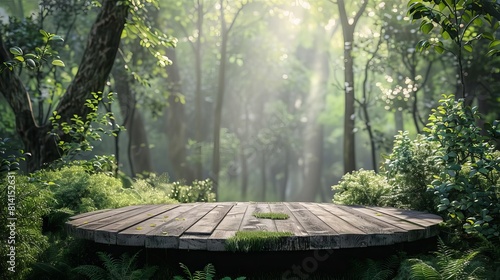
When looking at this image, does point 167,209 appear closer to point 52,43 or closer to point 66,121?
point 66,121

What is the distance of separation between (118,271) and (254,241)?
1444 millimetres

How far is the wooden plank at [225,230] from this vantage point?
15.7ft

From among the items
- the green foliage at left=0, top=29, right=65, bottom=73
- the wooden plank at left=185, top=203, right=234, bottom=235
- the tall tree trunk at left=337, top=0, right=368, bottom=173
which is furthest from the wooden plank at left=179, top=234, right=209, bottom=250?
the tall tree trunk at left=337, top=0, right=368, bottom=173

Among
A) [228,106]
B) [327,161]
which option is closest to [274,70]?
[228,106]

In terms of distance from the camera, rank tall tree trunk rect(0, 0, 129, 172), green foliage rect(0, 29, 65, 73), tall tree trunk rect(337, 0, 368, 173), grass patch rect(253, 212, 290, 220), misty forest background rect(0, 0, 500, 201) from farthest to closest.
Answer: misty forest background rect(0, 0, 500, 201)
tall tree trunk rect(337, 0, 368, 173)
tall tree trunk rect(0, 0, 129, 172)
grass patch rect(253, 212, 290, 220)
green foliage rect(0, 29, 65, 73)

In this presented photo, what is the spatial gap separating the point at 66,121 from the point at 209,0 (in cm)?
1622

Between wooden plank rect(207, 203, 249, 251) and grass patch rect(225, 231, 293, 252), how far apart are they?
0.08 meters

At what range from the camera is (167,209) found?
7.18 metres

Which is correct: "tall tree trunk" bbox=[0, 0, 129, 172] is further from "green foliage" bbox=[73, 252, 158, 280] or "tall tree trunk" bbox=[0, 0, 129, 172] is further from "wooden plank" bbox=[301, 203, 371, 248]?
"wooden plank" bbox=[301, 203, 371, 248]

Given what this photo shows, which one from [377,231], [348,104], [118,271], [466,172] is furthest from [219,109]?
[377,231]

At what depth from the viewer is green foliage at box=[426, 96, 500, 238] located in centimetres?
589

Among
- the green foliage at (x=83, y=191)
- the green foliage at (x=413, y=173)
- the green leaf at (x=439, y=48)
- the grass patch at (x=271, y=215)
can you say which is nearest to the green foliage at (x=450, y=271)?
the grass patch at (x=271, y=215)

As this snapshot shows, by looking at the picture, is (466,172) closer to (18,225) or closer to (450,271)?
(450,271)

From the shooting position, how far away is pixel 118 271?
5129mm
